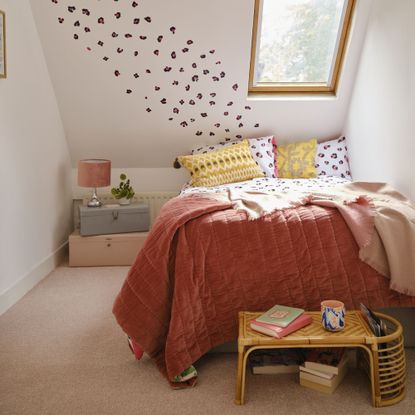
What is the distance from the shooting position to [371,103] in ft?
12.7

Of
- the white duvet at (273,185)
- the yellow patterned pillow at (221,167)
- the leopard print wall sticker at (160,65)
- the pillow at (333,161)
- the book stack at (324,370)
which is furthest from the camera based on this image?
the pillow at (333,161)

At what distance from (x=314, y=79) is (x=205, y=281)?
248cm

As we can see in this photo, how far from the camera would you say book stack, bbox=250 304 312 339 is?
2223mm

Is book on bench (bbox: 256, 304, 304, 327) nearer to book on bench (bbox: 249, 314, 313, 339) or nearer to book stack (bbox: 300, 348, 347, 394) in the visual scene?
book on bench (bbox: 249, 314, 313, 339)

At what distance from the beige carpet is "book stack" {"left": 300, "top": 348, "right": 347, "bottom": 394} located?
1.6 inches

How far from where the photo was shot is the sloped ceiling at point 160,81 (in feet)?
12.3

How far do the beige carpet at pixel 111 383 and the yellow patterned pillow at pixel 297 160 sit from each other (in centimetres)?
199

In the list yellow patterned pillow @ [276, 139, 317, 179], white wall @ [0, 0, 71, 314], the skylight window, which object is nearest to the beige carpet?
white wall @ [0, 0, 71, 314]

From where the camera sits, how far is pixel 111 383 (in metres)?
2.40

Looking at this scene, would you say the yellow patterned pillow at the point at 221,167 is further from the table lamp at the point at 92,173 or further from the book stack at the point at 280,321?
the book stack at the point at 280,321

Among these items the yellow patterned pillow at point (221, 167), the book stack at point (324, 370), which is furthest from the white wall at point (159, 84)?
the book stack at point (324, 370)

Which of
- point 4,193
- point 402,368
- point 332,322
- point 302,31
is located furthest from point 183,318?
point 302,31

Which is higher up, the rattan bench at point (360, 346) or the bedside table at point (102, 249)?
the rattan bench at point (360, 346)

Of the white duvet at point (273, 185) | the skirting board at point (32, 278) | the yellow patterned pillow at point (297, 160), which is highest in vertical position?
the yellow patterned pillow at point (297, 160)
